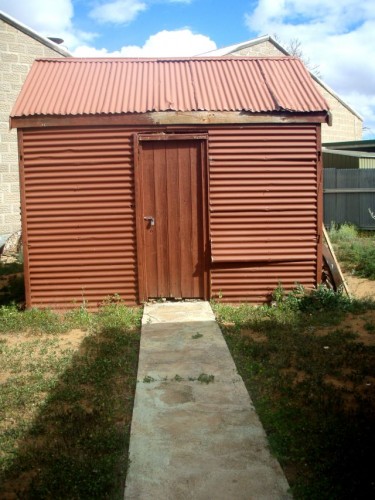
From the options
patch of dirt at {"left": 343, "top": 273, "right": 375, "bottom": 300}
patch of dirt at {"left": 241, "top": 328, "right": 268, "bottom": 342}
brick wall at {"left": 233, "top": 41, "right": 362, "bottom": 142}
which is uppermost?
brick wall at {"left": 233, "top": 41, "right": 362, "bottom": 142}

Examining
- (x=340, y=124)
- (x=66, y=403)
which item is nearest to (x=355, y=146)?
(x=340, y=124)

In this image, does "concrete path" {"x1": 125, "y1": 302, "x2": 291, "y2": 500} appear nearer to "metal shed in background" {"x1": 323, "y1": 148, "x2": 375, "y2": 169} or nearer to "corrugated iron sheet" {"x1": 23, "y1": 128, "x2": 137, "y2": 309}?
"corrugated iron sheet" {"x1": 23, "y1": 128, "x2": 137, "y2": 309}

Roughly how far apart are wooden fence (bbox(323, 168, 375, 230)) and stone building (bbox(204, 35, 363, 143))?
7.63 metres

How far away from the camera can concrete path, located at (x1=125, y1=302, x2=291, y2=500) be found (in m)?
3.21

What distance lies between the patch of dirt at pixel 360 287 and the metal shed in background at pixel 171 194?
1.35 meters

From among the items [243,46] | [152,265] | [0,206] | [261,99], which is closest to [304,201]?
[261,99]

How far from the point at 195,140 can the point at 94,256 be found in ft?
7.80

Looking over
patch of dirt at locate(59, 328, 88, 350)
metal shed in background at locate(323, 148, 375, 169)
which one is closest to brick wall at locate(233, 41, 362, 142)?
metal shed in background at locate(323, 148, 375, 169)

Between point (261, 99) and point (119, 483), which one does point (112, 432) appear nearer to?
point (119, 483)

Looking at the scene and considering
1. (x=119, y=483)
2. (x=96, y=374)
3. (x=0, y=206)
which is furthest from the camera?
(x=0, y=206)

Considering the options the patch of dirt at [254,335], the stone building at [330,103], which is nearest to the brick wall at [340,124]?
the stone building at [330,103]

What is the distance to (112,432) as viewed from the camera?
3973mm

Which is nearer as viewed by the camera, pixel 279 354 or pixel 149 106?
pixel 279 354

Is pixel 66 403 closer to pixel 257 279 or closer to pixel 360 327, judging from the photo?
pixel 360 327
